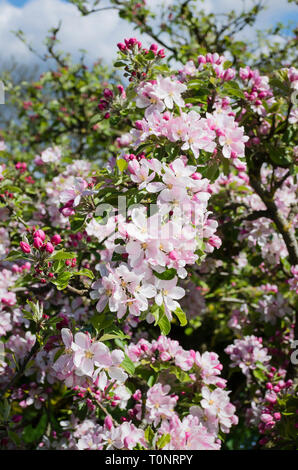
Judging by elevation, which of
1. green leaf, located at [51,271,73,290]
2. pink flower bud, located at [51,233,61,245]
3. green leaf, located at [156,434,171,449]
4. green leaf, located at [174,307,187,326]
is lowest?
green leaf, located at [156,434,171,449]

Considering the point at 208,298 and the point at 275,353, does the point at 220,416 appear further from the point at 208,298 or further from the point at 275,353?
the point at 208,298

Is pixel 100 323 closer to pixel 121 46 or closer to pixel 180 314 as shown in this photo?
pixel 180 314

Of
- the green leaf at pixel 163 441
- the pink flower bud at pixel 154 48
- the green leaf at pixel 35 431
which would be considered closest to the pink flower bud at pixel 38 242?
the green leaf at pixel 163 441

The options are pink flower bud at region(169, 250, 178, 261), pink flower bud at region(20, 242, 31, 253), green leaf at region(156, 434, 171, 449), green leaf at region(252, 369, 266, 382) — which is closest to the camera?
pink flower bud at region(169, 250, 178, 261)

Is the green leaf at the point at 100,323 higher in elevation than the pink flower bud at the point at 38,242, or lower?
lower

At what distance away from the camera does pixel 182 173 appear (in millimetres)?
1392

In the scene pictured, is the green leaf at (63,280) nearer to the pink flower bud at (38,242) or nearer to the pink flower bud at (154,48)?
the pink flower bud at (38,242)

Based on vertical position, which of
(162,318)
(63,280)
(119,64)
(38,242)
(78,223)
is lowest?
(162,318)

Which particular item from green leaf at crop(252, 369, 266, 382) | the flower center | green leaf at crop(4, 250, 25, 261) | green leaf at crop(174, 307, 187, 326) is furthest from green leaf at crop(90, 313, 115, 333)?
green leaf at crop(252, 369, 266, 382)

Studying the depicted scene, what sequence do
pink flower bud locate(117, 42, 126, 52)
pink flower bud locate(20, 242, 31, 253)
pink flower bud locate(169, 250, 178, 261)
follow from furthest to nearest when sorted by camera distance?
pink flower bud locate(117, 42, 126, 52), pink flower bud locate(20, 242, 31, 253), pink flower bud locate(169, 250, 178, 261)

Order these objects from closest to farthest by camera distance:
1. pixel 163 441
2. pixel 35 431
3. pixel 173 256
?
1. pixel 173 256
2. pixel 163 441
3. pixel 35 431

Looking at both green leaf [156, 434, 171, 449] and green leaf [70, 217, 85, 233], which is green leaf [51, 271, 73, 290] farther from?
green leaf [156, 434, 171, 449]

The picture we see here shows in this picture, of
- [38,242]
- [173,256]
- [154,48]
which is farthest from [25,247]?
[154,48]
